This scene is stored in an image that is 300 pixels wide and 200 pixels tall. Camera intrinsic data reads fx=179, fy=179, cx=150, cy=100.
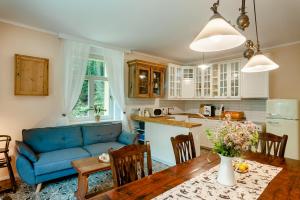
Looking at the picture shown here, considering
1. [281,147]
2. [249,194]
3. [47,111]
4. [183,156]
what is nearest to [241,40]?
[249,194]

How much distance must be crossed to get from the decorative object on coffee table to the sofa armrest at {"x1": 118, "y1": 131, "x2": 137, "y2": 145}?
62.7 inches

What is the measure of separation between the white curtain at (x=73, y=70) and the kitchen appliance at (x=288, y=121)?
380cm

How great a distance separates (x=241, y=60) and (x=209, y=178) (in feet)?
11.9

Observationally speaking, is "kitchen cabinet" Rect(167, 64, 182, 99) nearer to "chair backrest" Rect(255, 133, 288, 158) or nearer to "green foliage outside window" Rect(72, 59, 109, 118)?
"green foliage outside window" Rect(72, 59, 109, 118)

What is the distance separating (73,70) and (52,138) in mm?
1283

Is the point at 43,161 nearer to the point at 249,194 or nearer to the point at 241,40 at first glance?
the point at 249,194

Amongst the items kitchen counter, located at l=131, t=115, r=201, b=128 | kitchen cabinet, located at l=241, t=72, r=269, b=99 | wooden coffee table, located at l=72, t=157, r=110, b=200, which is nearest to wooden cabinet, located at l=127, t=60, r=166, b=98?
kitchen counter, located at l=131, t=115, r=201, b=128

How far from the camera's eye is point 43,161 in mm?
2506

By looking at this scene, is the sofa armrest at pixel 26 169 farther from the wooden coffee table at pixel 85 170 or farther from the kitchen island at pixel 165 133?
the kitchen island at pixel 165 133

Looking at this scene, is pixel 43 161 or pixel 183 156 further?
pixel 43 161

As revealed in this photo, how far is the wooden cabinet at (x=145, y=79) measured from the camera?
165 inches

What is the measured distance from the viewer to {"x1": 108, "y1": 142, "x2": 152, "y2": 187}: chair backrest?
55.2 inches

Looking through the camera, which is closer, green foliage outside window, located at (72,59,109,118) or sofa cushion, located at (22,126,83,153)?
sofa cushion, located at (22,126,83,153)

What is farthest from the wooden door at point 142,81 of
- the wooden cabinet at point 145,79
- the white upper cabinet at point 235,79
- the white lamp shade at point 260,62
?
the white lamp shade at point 260,62
